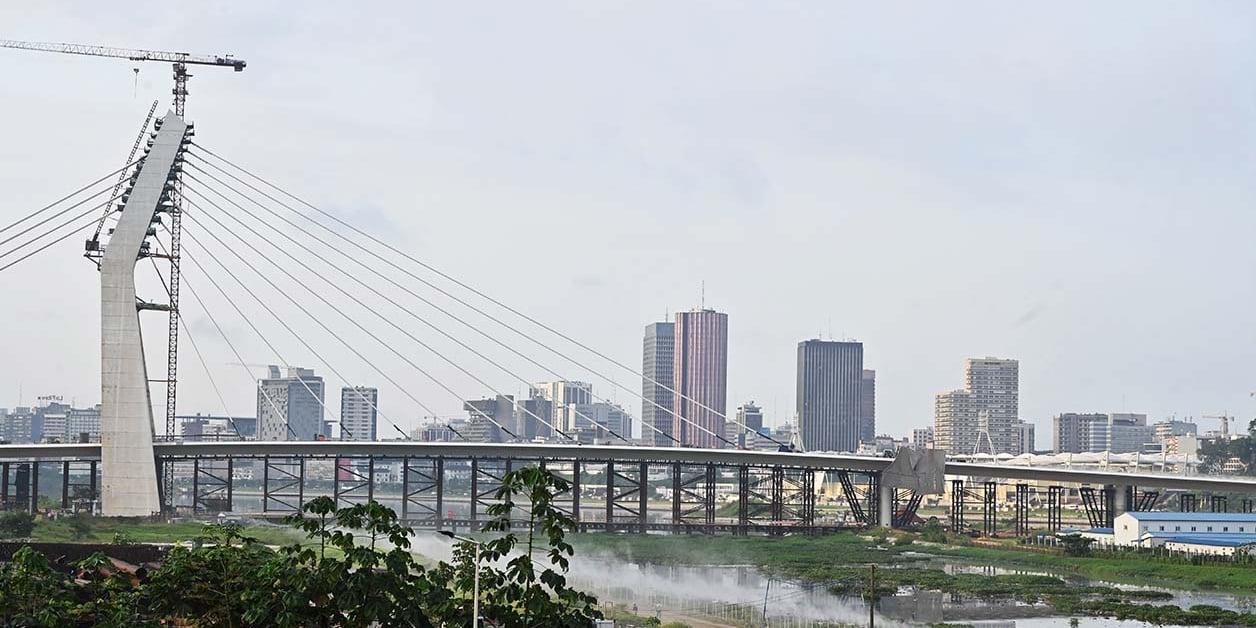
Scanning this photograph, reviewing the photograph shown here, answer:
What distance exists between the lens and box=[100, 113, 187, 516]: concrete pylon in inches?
3194

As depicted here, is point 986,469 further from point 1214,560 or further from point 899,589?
point 899,589

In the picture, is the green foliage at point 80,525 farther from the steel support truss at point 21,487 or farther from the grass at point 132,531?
the steel support truss at point 21,487

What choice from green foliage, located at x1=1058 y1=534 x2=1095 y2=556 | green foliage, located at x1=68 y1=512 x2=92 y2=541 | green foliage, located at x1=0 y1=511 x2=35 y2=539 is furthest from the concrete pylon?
green foliage, located at x1=1058 y1=534 x2=1095 y2=556

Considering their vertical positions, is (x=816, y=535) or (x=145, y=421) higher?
(x=145, y=421)

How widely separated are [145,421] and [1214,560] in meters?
54.7

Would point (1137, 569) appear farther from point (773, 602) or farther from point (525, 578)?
point (525, 578)

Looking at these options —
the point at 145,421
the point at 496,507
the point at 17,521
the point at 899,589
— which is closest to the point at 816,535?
the point at 899,589

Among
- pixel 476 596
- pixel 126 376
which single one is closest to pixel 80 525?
pixel 126 376

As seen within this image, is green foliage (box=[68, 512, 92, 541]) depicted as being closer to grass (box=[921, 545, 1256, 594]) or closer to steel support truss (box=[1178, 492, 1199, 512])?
grass (box=[921, 545, 1256, 594])

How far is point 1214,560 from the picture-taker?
78.8 m

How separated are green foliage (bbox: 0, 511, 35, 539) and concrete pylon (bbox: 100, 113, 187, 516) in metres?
6.19

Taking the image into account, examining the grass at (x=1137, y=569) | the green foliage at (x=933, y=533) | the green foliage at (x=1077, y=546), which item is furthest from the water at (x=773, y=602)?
the green foliage at (x=933, y=533)

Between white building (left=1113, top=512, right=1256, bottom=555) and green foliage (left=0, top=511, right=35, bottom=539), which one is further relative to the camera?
white building (left=1113, top=512, right=1256, bottom=555)

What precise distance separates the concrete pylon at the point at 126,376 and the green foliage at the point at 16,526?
6190 millimetres
